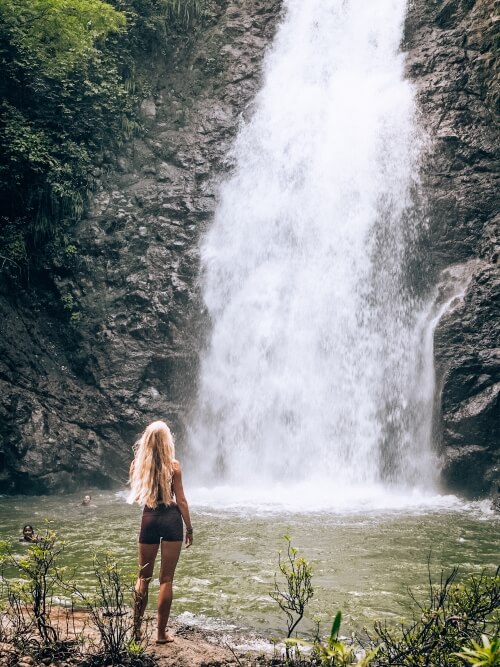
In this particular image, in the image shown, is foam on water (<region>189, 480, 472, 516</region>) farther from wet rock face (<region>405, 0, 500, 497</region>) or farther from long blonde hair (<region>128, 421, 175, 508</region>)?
long blonde hair (<region>128, 421, 175, 508</region>)

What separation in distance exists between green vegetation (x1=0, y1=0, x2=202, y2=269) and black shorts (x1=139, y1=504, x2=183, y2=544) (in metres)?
11.8

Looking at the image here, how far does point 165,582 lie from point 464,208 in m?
12.3

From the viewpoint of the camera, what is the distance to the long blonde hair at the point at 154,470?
15.4 feet

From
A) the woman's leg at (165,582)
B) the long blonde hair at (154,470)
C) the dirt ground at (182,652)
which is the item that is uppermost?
the long blonde hair at (154,470)

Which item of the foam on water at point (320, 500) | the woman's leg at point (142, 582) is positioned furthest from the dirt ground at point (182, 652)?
the foam on water at point (320, 500)

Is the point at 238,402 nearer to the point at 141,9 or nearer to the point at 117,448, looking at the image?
the point at 117,448

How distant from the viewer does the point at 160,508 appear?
4.72 metres

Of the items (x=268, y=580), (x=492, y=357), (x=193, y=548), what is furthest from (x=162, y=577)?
(x=492, y=357)

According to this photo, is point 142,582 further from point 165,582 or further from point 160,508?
point 160,508

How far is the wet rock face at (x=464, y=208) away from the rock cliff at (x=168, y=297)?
0.09ft

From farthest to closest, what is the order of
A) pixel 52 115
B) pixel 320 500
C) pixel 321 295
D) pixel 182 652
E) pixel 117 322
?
pixel 52 115
pixel 117 322
pixel 321 295
pixel 320 500
pixel 182 652

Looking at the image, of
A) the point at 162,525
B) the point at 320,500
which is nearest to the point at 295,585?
the point at 162,525

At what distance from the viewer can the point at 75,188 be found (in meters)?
16.6

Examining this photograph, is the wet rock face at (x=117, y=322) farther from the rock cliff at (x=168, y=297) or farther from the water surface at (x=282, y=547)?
the water surface at (x=282, y=547)
